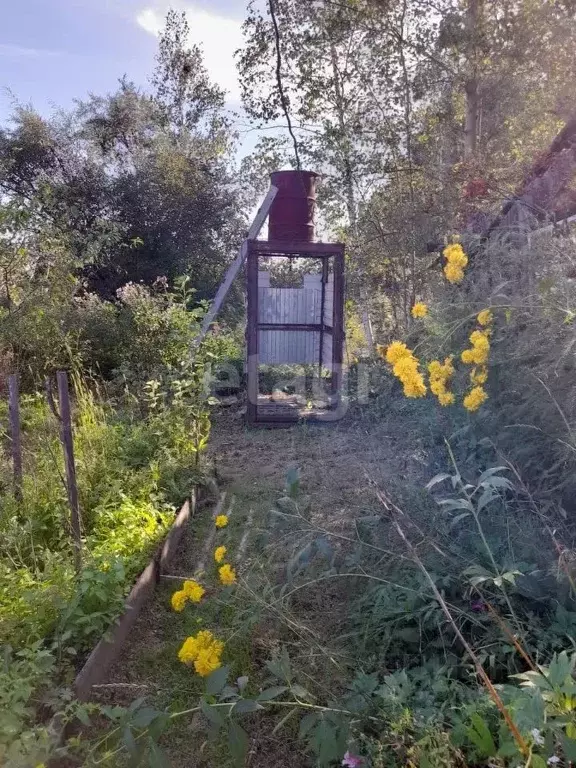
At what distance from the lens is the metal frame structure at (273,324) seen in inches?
225

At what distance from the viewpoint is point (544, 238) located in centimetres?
260

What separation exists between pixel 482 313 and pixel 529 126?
21.3ft

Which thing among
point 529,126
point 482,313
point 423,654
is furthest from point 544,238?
point 529,126

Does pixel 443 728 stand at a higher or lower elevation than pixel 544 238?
lower

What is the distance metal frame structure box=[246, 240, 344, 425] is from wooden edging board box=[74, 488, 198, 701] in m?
2.69

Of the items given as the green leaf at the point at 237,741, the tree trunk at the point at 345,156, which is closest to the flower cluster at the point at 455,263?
the green leaf at the point at 237,741

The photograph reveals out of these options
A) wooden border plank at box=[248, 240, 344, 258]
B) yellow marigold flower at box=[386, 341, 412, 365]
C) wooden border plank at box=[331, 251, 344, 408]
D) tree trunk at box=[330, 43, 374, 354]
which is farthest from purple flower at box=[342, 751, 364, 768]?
tree trunk at box=[330, 43, 374, 354]

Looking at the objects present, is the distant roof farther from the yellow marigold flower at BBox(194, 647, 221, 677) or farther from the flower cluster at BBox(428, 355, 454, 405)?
the yellow marigold flower at BBox(194, 647, 221, 677)

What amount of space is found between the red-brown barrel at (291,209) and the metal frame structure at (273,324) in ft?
0.55

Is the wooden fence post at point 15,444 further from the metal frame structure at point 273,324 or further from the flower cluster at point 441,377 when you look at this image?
the metal frame structure at point 273,324

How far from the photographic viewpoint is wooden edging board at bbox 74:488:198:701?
1.88 m

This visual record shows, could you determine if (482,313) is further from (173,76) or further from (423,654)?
(173,76)

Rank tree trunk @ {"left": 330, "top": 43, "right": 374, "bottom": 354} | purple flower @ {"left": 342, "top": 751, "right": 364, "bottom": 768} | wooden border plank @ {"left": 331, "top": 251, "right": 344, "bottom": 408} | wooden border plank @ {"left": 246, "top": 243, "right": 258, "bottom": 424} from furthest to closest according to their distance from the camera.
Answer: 1. tree trunk @ {"left": 330, "top": 43, "right": 374, "bottom": 354}
2. wooden border plank @ {"left": 331, "top": 251, "right": 344, "bottom": 408}
3. wooden border plank @ {"left": 246, "top": 243, "right": 258, "bottom": 424}
4. purple flower @ {"left": 342, "top": 751, "right": 364, "bottom": 768}

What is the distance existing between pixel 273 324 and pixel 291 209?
1.21m
